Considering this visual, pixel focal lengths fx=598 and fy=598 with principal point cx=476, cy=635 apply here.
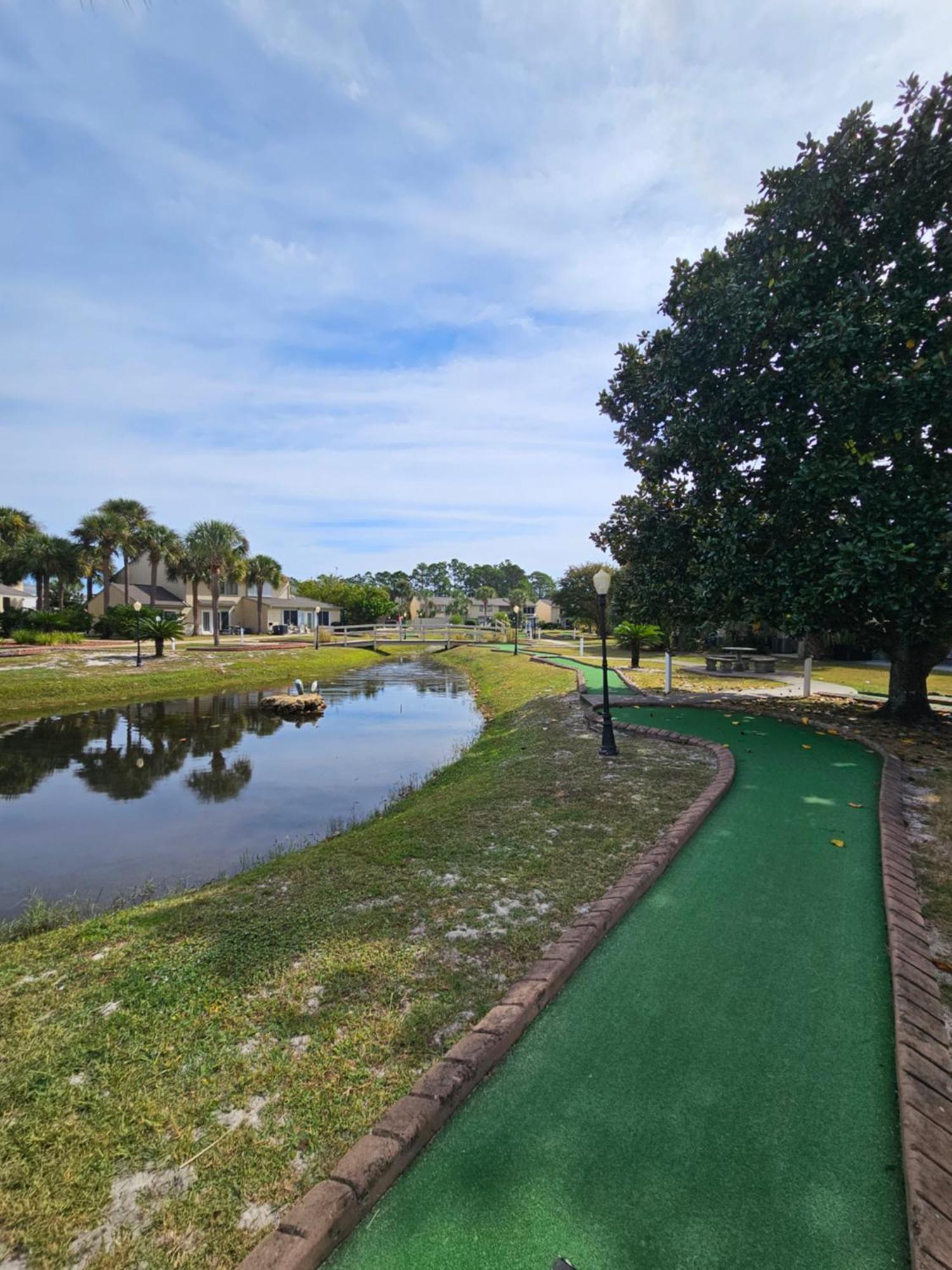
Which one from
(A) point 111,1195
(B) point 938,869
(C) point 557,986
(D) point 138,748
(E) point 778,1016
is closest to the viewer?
(A) point 111,1195

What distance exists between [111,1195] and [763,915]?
353 centimetres

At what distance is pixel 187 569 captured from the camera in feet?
129

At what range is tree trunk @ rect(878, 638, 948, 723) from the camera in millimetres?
10047

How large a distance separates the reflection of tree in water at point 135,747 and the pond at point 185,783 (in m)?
0.04

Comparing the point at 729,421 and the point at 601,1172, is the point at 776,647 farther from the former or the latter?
the point at 601,1172

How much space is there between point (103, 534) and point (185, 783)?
33.9 metres

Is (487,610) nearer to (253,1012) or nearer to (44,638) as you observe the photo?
(44,638)

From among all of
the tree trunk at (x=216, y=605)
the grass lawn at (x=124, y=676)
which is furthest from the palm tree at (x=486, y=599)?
the grass lawn at (x=124, y=676)

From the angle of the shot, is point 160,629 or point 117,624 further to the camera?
point 117,624

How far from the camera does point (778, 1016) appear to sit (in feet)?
9.32

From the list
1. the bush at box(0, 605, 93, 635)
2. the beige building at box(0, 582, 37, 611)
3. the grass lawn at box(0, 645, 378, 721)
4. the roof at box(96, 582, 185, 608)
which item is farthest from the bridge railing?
the beige building at box(0, 582, 37, 611)

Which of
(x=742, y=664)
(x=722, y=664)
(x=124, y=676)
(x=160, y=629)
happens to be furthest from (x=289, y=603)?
(x=742, y=664)

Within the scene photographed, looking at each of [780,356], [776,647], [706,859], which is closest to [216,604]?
[776,647]

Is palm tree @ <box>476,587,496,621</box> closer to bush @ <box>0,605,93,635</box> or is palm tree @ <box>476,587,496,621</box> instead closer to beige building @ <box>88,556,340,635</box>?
beige building @ <box>88,556,340,635</box>
